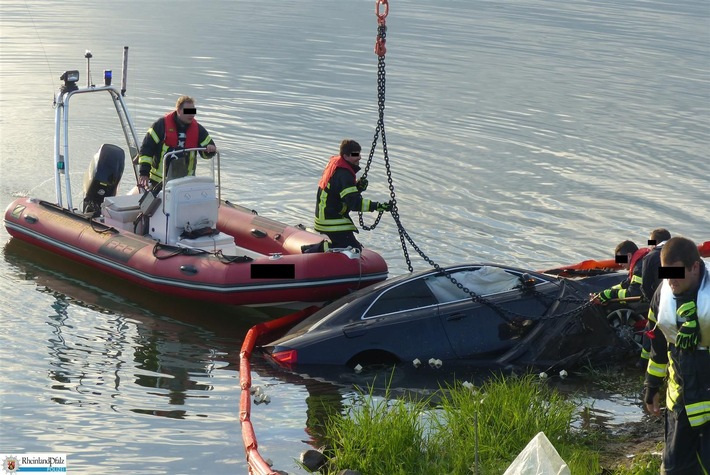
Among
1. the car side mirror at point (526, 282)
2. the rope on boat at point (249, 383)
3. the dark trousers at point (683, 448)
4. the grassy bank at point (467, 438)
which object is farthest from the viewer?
the car side mirror at point (526, 282)

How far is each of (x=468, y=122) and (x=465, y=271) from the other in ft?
38.2

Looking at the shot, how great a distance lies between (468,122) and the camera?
22.0m

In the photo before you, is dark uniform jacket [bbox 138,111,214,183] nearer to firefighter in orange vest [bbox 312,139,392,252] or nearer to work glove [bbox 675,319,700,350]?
firefighter in orange vest [bbox 312,139,392,252]

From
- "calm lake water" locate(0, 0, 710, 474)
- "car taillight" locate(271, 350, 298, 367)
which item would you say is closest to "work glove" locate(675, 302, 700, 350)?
"calm lake water" locate(0, 0, 710, 474)

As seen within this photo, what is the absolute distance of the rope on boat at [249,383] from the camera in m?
7.86

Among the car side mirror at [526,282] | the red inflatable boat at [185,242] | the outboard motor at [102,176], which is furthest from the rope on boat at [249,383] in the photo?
the outboard motor at [102,176]

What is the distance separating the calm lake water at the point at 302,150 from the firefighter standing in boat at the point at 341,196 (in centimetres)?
147

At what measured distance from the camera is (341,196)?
11469 millimetres

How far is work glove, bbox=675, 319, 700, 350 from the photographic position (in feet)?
19.7

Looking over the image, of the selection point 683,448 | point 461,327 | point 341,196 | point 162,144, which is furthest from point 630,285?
point 162,144

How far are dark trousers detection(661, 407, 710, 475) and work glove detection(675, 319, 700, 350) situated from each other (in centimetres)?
40

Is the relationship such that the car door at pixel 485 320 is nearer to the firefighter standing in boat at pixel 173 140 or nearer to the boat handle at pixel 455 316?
the boat handle at pixel 455 316

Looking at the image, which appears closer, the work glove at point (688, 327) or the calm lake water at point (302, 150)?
the work glove at point (688, 327)

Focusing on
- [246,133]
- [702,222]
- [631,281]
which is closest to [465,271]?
[631,281]
